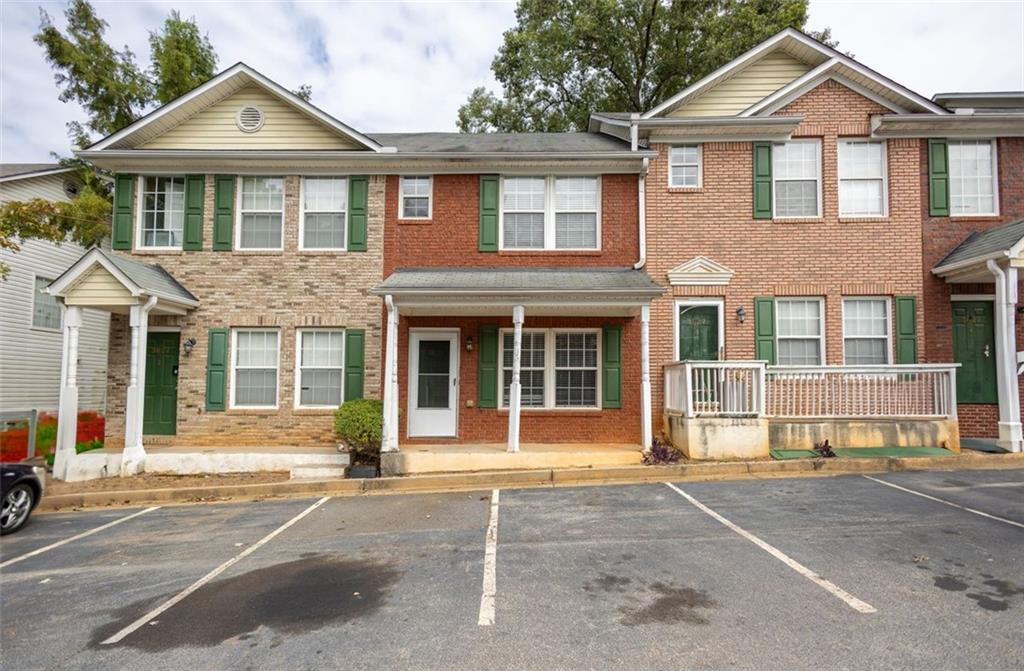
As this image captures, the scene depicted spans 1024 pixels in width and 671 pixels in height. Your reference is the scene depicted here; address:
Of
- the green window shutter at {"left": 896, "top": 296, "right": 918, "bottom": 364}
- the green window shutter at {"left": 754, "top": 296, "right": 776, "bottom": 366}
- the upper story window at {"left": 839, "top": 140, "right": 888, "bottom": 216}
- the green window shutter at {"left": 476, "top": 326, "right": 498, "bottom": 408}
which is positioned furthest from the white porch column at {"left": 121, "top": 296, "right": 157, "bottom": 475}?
the green window shutter at {"left": 896, "top": 296, "right": 918, "bottom": 364}

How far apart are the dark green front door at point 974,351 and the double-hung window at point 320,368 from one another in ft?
38.8

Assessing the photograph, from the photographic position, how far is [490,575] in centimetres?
470

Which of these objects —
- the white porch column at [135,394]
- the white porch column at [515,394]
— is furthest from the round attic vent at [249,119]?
the white porch column at [515,394]

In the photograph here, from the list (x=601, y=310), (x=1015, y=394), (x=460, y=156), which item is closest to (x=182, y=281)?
(x=460, y=156)

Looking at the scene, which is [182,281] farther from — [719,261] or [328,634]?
[719,261]

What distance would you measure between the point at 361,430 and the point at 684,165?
8.07 metres

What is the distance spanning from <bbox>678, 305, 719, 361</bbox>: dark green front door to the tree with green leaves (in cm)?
1349

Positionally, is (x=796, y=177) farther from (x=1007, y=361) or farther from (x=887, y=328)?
(x=1007, y=361)

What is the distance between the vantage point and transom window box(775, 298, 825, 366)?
33.9 feet

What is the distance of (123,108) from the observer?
16047mm

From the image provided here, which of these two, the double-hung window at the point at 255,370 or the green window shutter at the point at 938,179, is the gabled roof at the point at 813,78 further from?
the double-hung window at the point at 255,370

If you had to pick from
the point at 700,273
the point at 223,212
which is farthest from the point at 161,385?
the point at 700,273

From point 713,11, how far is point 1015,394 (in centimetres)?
1722

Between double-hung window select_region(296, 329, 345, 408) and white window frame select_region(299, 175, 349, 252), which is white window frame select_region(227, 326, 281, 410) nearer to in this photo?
double-hung window select_region(296, 329, 345, 408)
